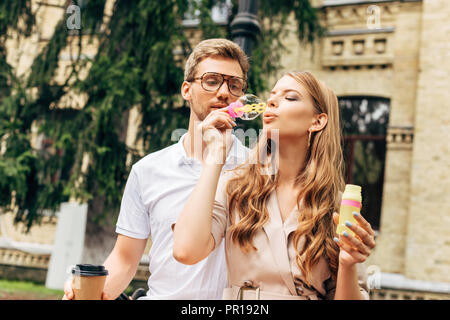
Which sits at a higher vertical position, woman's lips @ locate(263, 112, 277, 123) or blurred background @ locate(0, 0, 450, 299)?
blurred background @ locate(0, 0, 450, 299)

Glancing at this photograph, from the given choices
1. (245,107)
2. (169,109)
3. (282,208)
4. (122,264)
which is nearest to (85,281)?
(122,264)

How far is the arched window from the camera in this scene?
9.86m

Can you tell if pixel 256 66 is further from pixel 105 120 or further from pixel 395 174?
pixel 395 174

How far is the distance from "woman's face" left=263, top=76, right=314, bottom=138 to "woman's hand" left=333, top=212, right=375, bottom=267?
0.53 meters

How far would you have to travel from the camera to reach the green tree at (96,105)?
728 centimetres

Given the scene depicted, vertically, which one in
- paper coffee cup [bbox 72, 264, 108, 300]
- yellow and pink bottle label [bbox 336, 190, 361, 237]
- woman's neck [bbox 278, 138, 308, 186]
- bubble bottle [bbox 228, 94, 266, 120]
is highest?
bubble bottle [bbox 228, 94, 266, 120]

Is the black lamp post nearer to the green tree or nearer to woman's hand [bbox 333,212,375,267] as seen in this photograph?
woman's hand [bbox 333,212,375,267]

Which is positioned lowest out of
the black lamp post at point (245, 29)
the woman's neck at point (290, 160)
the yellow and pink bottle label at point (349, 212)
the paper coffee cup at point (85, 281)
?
the paper coffee cup at point (85, 281)

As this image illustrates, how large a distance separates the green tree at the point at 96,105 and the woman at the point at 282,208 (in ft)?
18.1

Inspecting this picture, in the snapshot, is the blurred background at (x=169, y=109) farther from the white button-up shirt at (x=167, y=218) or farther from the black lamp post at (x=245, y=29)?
the white button-up shirt at (x=167, y=218)

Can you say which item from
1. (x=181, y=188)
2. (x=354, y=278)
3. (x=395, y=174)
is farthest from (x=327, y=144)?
(x=395, y=174)

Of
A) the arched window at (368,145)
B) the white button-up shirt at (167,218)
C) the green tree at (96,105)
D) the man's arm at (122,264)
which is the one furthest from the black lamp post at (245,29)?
the arched window at (368,145)

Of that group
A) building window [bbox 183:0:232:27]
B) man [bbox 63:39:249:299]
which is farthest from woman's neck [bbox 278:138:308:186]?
building window [bbox 183:0:232:27]

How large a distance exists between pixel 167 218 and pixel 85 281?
0.69 metres
